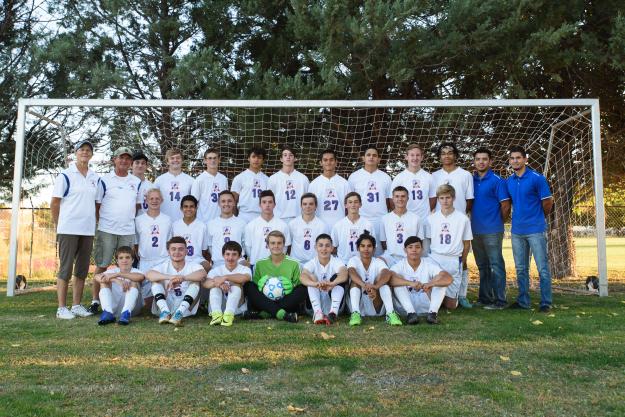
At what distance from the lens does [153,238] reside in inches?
237

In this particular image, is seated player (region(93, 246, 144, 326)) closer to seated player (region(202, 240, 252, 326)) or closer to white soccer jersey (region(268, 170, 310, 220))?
seated player (region(202, 240, 252, 326))

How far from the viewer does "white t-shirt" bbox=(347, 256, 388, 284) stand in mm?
5488

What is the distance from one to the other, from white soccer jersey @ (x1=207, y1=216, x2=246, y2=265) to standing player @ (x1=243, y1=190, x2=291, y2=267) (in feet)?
0.32

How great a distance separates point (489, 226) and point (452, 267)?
0.73 metres

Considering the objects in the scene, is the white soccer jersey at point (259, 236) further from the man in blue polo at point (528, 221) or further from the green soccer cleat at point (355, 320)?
the man in blue polo at point (528, 221)

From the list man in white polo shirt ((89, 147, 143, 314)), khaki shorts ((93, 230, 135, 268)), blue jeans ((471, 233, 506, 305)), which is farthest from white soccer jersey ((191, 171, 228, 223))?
blue jeans ((471, 233, 506, 305))

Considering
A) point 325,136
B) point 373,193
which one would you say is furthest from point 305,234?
point 325,136

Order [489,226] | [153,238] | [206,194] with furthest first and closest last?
[206,194] < [489,226] < [153,238]

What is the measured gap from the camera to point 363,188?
21.4 feet

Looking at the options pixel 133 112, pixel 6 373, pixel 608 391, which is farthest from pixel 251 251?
pixel 133 112

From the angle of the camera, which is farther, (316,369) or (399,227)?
(399,227)

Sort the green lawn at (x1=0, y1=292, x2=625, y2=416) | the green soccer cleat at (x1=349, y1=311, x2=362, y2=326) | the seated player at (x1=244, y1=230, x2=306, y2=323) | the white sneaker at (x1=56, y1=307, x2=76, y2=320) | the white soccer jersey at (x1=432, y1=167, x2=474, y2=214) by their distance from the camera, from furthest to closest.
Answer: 1. the white soccer jersey at (x1=432, y1=167, x2=474, y2=214)
2. the white sneaker at (x1=56, y1=307, x2=76, y2=320)
3. the seated player at (x1=244, y1=230, x2=306, y2=323)
4. the green soccer cleat at (x1=349, y1=311, x2=362, y2=326)
5. the green lawn at (x1=0, y1=292, x2=625, y2=416)

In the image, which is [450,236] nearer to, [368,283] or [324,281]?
[368,283]

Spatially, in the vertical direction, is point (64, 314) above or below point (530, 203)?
below
